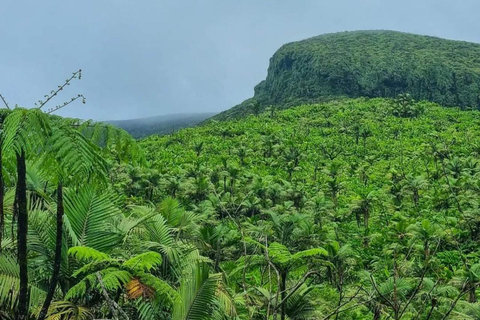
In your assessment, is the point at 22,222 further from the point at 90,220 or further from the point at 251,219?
the point at 251,219

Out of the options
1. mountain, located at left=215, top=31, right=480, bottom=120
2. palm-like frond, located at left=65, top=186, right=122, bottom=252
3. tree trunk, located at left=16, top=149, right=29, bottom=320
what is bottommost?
palm-like frond, located at left=65, top=186, right=122, bottom=252

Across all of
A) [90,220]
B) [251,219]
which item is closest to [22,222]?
[90,220]

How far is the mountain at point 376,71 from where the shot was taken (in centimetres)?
12269

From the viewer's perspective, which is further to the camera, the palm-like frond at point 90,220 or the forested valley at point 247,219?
the palm-like frond at point 90,220

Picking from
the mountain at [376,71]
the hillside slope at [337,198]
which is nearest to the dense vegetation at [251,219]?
the hillside slope at [337,198]

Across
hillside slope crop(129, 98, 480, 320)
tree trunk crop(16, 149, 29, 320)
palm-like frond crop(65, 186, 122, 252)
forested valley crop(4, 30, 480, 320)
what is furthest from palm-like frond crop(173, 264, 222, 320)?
tree trunk crop(16, 149, 29, 320)

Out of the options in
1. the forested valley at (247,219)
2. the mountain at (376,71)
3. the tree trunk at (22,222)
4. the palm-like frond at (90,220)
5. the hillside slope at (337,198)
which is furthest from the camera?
the mountain at (376,71)

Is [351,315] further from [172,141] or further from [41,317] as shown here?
[172,141]

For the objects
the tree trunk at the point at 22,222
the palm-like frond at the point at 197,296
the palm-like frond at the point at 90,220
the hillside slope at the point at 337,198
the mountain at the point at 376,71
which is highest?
the mountain at the point at 376,71

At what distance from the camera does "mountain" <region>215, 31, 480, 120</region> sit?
122688 mm

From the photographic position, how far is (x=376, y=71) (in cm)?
13188

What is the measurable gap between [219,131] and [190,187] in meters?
43.8

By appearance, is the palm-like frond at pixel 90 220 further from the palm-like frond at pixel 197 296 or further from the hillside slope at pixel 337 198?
the hillside slope at pixel 337 198

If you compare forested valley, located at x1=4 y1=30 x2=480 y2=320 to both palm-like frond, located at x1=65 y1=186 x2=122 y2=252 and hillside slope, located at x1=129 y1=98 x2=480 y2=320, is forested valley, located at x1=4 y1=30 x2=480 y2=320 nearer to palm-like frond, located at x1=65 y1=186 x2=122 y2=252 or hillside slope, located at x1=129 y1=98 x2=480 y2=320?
palm-like frond, located at x1=65 y1=186 x2=122 y2=252
